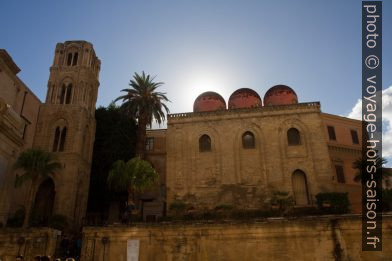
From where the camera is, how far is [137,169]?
74.5 ft

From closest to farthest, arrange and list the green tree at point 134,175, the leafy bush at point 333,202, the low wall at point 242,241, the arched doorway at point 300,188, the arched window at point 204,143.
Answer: the low wall at point 242,241 → the green tree at point 134,175 → the leafy bush at point 333,202 → the arched doorway at point 300,188 → the arched window at point 204,143

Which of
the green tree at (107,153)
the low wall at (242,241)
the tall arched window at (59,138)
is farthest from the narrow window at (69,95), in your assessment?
the low wall at (242,241)

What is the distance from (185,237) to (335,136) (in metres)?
23.6

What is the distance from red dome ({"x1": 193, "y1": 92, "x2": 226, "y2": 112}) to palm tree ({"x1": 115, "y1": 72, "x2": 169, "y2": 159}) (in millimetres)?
2954

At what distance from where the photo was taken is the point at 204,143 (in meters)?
29.0

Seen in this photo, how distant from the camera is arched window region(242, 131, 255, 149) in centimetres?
2831

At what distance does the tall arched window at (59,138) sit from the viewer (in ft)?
99.0

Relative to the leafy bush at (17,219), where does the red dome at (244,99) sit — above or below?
above

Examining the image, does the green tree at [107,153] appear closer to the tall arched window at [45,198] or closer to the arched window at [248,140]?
the tall arched window at [45,198]

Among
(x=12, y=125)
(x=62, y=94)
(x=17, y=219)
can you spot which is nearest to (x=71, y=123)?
(x=62, y=94)

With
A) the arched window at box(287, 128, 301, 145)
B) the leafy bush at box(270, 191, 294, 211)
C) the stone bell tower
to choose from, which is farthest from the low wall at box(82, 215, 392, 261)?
the arched window at box(287, 128, 301, 145)

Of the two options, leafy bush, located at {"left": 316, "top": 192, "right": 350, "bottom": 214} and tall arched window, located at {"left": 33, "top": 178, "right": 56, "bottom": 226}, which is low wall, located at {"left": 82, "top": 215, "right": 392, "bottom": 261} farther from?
tall arched window, located at {"left": 33, "top": 178, "right": 56, "bottom": 226}

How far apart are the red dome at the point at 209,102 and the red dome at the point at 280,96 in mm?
4193

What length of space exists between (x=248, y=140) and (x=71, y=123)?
52.4 feet
